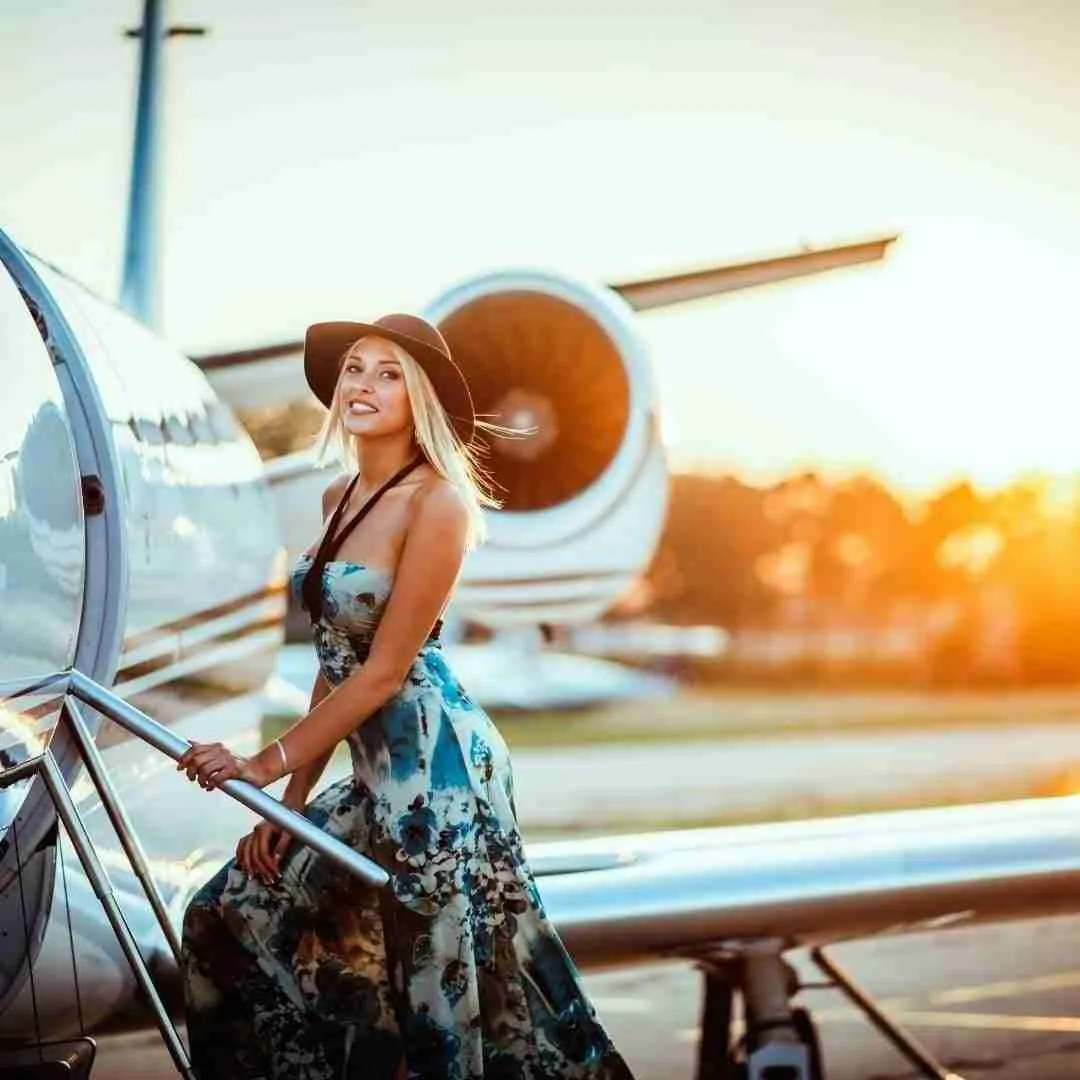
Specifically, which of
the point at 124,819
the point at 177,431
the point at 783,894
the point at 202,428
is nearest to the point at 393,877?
the point at 124,819

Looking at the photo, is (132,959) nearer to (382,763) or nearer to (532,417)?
(382,763)

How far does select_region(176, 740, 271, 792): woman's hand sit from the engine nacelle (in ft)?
12.5

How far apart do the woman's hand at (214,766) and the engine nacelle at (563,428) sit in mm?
3814

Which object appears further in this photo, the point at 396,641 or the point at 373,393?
the point at 373,393

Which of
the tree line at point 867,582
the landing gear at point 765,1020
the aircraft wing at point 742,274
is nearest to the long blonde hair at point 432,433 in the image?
the landing gear at point 765,1020

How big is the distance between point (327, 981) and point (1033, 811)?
262 cm

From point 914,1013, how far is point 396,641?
15.8ft

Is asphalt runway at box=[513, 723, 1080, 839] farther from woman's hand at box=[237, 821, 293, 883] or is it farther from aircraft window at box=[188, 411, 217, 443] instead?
woman's hand at box=[237, 821, 293, 883]

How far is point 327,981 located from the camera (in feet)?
10.0

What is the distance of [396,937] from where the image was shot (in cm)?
298

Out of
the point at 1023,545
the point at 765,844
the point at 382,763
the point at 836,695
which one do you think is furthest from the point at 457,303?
the point at 1023,545

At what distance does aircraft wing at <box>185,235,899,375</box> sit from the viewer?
311 inches

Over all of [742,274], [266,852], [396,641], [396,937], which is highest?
[742,274]

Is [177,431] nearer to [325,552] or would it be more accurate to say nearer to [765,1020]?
[325,552]
